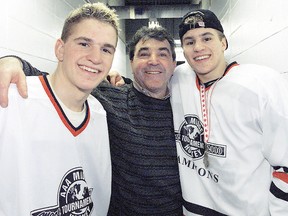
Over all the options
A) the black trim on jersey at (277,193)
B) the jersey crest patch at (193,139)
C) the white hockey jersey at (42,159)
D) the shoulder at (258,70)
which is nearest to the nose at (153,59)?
the jersey crest patch at (193,139)

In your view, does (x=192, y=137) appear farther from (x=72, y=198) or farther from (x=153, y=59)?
(x=72, y=198)

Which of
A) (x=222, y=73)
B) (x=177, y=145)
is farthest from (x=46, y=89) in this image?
(x=222, y=73)

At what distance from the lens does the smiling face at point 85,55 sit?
1.20 meters

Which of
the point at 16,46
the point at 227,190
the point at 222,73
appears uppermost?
the point at 16,46

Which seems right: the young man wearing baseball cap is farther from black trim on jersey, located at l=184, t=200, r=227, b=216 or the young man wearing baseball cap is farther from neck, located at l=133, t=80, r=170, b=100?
neck, located at l=133, t=80, r=170, b=100

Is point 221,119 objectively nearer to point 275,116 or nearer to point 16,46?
point 275,116

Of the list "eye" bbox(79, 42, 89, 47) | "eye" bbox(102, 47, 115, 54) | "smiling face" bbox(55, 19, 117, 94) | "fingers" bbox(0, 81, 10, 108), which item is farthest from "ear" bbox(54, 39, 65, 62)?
"fingers" bbox(0, 81, 10, 108)

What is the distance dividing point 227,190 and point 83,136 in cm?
78

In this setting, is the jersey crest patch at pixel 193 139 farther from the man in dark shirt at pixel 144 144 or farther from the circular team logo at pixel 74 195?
the circular team logo at pixel 74 195

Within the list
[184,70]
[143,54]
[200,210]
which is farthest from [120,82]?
[200,210]

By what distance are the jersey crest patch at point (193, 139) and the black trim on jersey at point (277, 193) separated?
11.5 inches

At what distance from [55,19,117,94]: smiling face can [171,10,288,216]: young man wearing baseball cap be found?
53 cm

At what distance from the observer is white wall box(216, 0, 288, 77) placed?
1344 millimetres

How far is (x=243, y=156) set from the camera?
4.02 feet
